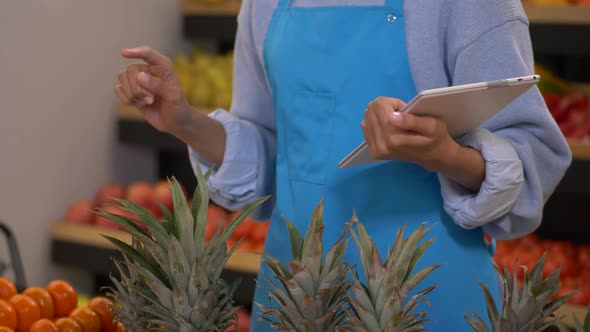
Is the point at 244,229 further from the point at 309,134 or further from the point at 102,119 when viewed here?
the point at 309,134

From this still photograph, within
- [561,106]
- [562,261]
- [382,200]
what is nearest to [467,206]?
[382,200]

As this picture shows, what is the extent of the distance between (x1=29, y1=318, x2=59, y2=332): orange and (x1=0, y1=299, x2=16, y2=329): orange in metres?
0.04

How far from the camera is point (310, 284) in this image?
1.17 meters

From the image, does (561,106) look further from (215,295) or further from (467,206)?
(215,295)

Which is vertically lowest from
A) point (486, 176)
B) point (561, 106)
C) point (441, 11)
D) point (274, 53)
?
point (561, 106)

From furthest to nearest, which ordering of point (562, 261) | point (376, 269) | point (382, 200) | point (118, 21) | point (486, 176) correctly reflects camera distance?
point (118, 21) → point (562, 261) → point (382, 200) → point (486, 176) → point (376, 269)

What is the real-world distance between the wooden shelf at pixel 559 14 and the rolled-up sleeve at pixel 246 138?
1.65 m

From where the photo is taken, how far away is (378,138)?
4.21 feet

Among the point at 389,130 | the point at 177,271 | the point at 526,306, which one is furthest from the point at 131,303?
the point at 526,306

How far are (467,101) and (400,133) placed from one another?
0.10 metres

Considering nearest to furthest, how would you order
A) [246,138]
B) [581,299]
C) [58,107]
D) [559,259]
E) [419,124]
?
→ 1. [419,124]
2. [246,138]
3. [581,299]
4. [559,259]
5. [58,107]

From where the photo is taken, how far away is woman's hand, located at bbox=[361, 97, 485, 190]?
125cm

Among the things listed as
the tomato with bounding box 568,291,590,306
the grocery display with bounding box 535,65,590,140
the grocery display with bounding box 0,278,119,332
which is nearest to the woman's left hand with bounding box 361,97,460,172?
the grocery display with bounding box 0,278,119,332

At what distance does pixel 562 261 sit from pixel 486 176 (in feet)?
5.96
